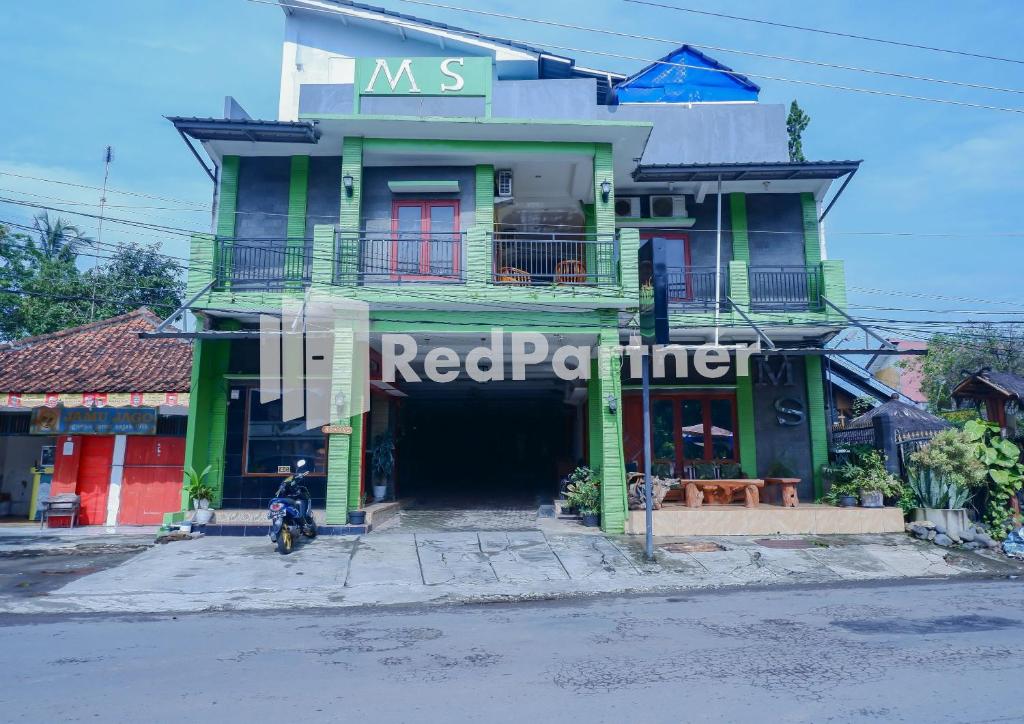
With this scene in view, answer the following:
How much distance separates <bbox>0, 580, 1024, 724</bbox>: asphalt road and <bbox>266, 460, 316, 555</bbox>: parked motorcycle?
296 centimetres

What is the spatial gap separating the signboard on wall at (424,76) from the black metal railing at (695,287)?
218 inches

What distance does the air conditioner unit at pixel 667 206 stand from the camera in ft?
51.8

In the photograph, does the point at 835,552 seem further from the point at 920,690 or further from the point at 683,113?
the point at 683,113

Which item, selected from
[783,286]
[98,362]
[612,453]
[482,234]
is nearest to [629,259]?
[482,234]

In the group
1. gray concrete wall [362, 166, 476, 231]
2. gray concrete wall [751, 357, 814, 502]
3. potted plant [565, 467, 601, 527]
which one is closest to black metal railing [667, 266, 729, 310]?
gray concrete wall [751, 357, 814, 502]

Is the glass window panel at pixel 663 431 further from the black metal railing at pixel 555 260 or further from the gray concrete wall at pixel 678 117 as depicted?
the gray concrete wall at pixel 678 117

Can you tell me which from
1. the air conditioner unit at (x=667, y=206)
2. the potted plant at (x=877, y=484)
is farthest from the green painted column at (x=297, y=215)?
the potted plant at (x=877, y=484)

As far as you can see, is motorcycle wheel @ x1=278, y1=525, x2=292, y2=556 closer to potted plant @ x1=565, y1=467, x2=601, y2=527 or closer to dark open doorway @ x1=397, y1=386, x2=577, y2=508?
potted plant @ x1=565, y1=467, x2=601, y2=527

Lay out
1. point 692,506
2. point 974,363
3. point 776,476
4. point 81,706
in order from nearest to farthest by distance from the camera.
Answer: point 81,706 → point 692,506 → point 776,476 → point 974,363

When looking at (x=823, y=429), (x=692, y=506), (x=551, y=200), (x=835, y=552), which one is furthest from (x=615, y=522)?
(x=551, y=200)

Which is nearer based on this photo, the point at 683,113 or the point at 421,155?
the point at 421,155

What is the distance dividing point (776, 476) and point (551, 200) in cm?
769

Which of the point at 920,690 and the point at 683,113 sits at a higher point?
the point at 683,113

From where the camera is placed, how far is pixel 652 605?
8.37m
